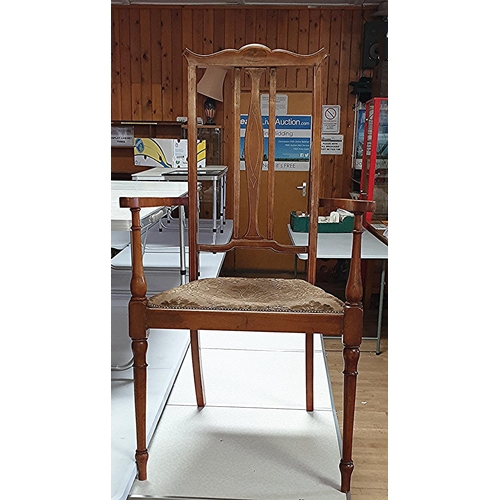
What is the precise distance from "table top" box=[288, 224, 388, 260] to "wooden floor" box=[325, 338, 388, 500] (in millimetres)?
499

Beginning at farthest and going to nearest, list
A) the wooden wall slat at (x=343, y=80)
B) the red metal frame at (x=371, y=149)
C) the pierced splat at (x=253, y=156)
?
the wooden wall slat at (x=343, y=80) < the red metal frame at (x=371, y=149) < the pierced splat at (x=253, y=156)

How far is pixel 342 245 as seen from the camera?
3.52 metres

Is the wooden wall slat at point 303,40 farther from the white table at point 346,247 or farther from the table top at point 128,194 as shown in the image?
the table top at point 128,194

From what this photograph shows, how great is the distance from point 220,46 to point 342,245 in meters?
2.86

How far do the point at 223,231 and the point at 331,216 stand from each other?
1238 millimetres

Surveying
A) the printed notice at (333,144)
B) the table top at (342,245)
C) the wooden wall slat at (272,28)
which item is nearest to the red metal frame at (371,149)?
the table top at (342,245)

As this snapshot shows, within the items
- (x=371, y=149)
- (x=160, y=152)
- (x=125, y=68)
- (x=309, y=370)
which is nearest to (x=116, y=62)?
(x=125, y=68)

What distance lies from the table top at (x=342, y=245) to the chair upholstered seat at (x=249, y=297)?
50.4 inches

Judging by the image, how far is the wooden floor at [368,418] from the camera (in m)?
1.66

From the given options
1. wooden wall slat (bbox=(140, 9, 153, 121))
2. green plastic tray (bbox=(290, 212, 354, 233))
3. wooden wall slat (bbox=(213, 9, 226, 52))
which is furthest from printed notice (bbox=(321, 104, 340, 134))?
green plastic tray (bbox=(290, 212, 354, 233))

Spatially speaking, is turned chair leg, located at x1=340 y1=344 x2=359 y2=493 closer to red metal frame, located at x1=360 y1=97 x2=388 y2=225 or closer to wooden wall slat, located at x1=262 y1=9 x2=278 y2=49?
red metal frame, located at x1=360 y1=97 x2=388 y2=225

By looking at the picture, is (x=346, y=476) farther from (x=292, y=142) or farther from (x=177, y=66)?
(x=177, y=66)
